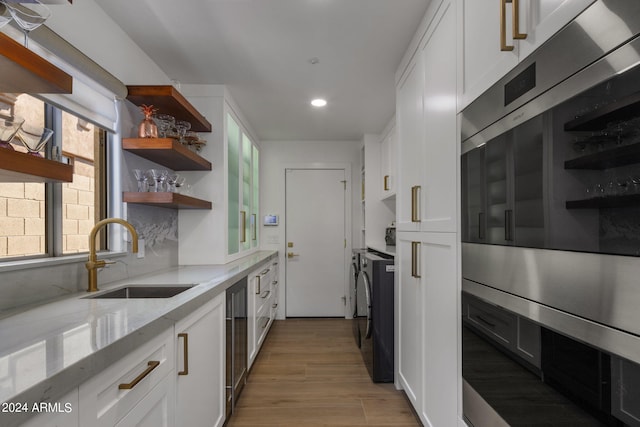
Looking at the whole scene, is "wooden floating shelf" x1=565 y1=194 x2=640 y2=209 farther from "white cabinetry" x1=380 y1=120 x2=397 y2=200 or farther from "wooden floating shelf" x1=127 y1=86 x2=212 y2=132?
"white cabinetry" x1=380 y1=120 x2=397 y2=200

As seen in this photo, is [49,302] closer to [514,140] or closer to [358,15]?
→ [514,140]

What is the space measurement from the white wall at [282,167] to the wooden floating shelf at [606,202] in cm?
372

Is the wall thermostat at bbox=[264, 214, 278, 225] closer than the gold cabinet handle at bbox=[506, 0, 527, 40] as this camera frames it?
No

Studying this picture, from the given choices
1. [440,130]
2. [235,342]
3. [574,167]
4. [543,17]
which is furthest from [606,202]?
[235,342]

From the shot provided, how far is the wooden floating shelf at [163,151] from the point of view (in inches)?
76.3

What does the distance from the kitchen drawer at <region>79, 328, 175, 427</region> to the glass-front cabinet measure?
1699mm

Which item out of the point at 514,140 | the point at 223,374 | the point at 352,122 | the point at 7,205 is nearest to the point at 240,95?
the point at 352,122

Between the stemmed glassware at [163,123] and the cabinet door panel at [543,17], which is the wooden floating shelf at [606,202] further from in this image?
the stemmed glassware at [163,123]

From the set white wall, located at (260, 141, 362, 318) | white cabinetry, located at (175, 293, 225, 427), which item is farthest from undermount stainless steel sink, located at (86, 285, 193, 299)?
white wall, located at (260, 141, 362, 318)

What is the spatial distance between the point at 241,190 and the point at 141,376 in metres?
2.47

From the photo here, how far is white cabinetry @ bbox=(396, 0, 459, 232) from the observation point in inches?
57.7

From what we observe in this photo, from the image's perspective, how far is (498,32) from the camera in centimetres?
106

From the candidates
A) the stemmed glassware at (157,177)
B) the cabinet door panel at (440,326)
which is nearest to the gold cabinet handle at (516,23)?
the cabinet door panel at (440,326)

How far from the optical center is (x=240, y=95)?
2.91 metres
